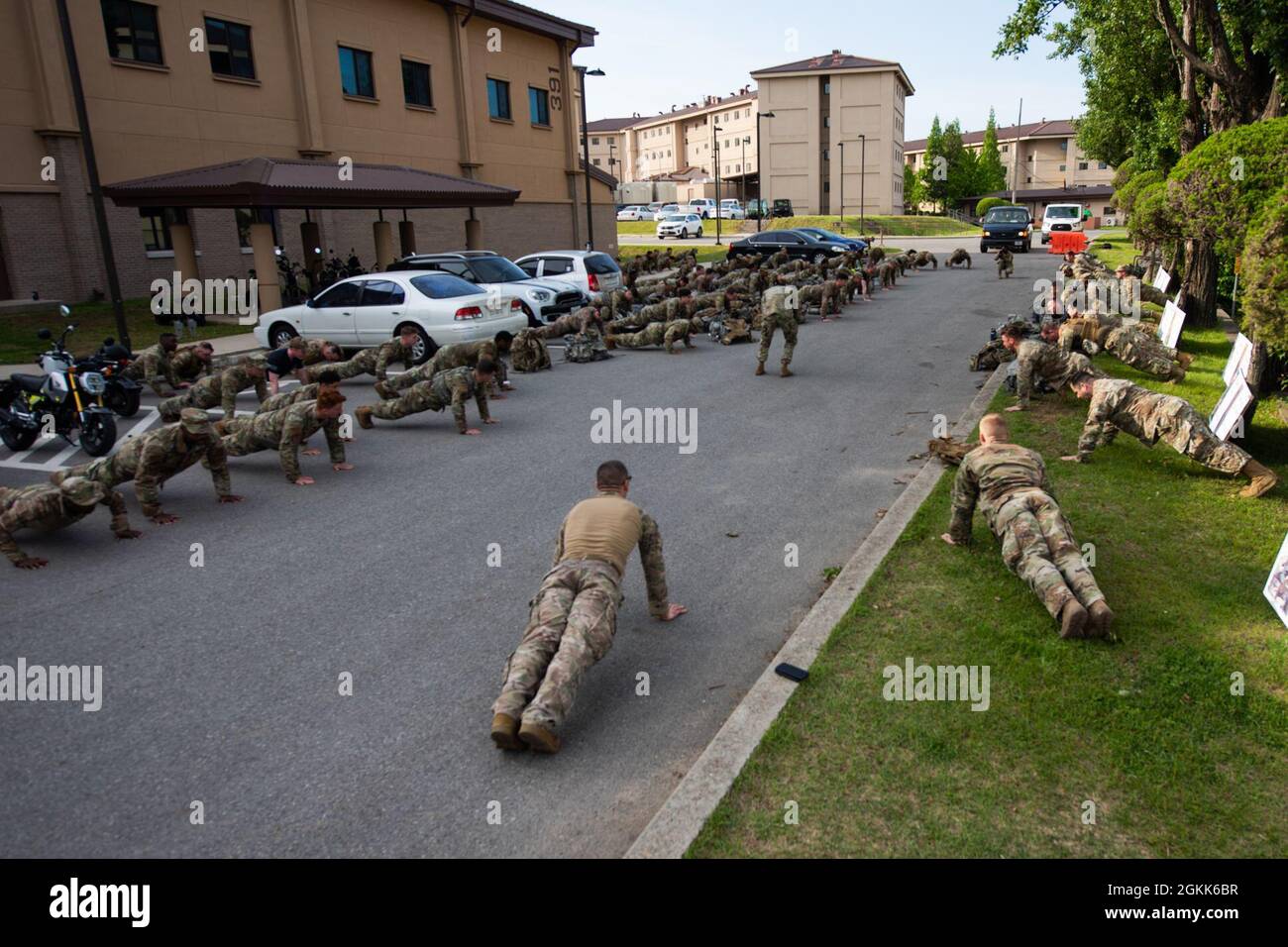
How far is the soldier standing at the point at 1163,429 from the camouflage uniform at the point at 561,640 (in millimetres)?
5693

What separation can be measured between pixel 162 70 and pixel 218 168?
4674 millimetres

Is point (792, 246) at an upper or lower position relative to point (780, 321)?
upper

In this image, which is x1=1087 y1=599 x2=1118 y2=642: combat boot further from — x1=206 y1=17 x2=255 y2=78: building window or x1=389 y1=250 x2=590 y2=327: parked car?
x1=206 y1=17 x2=255 y2=78: building window

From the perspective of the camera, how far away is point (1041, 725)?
174 inches

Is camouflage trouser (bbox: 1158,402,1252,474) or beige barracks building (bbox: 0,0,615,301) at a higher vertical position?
beige barracks building (bbox: 0,0,615,301)

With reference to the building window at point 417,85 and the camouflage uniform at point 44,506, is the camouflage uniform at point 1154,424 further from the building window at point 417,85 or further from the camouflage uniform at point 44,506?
the building window at point 417,85

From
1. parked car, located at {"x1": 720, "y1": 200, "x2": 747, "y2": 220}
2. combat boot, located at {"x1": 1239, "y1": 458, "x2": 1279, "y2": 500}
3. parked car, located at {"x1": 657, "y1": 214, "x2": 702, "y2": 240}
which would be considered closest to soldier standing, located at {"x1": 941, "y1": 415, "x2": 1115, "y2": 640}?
combat boot, located at {"x1": 1239, "y1": 458, "x2": 1279, "y2": 500}

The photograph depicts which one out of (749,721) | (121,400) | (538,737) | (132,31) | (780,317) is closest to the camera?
(538,737)

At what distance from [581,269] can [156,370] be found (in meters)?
10.3

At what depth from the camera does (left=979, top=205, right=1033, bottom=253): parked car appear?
131 ft

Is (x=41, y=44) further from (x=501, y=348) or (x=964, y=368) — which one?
(x=964, y=368)

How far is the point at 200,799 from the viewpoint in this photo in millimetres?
4098

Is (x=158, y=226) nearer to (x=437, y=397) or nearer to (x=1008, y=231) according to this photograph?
(x=437, y=397)

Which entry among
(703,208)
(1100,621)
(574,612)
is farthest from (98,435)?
(703,208)
